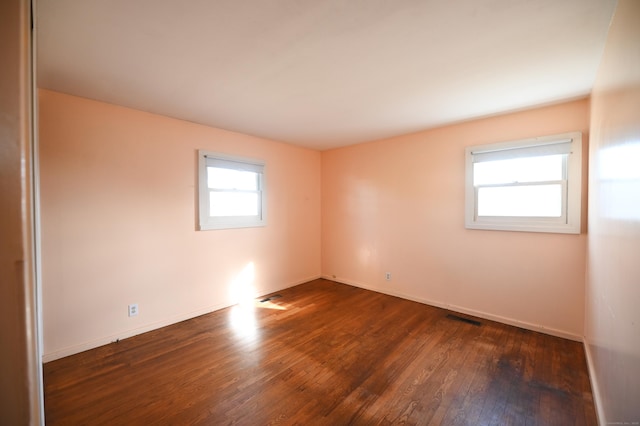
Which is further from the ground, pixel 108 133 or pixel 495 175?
pixel 108 133

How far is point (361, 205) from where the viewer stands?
4422 mm

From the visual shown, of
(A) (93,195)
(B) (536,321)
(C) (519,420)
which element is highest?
(A) (93,195)

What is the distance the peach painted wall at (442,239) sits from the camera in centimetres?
274

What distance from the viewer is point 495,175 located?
3.13m

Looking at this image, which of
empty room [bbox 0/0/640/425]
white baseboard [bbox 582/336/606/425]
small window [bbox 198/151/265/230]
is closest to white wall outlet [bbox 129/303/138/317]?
empty room [bbox 0/0/640/425]

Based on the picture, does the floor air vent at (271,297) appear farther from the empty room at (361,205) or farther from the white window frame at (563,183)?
the white window frame at (563,183)

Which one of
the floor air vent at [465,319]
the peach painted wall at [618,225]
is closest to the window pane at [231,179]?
the floor air vent at [465,319]

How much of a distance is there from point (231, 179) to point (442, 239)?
298 centimetres

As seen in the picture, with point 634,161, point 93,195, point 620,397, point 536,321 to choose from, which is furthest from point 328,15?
point 536,321

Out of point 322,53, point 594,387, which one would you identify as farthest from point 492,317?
point 322,53

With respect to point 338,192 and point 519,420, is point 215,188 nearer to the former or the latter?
point 338,192

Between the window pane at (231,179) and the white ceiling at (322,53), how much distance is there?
32.6 inches

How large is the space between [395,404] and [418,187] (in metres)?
2.67

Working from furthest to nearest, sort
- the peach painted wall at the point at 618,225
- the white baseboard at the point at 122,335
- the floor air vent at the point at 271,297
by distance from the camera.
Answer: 1. the floor air vent at the point at 271,297
2. the white baseboard at the point at 122,335
3. the peach painted wall at the point at 618,225
